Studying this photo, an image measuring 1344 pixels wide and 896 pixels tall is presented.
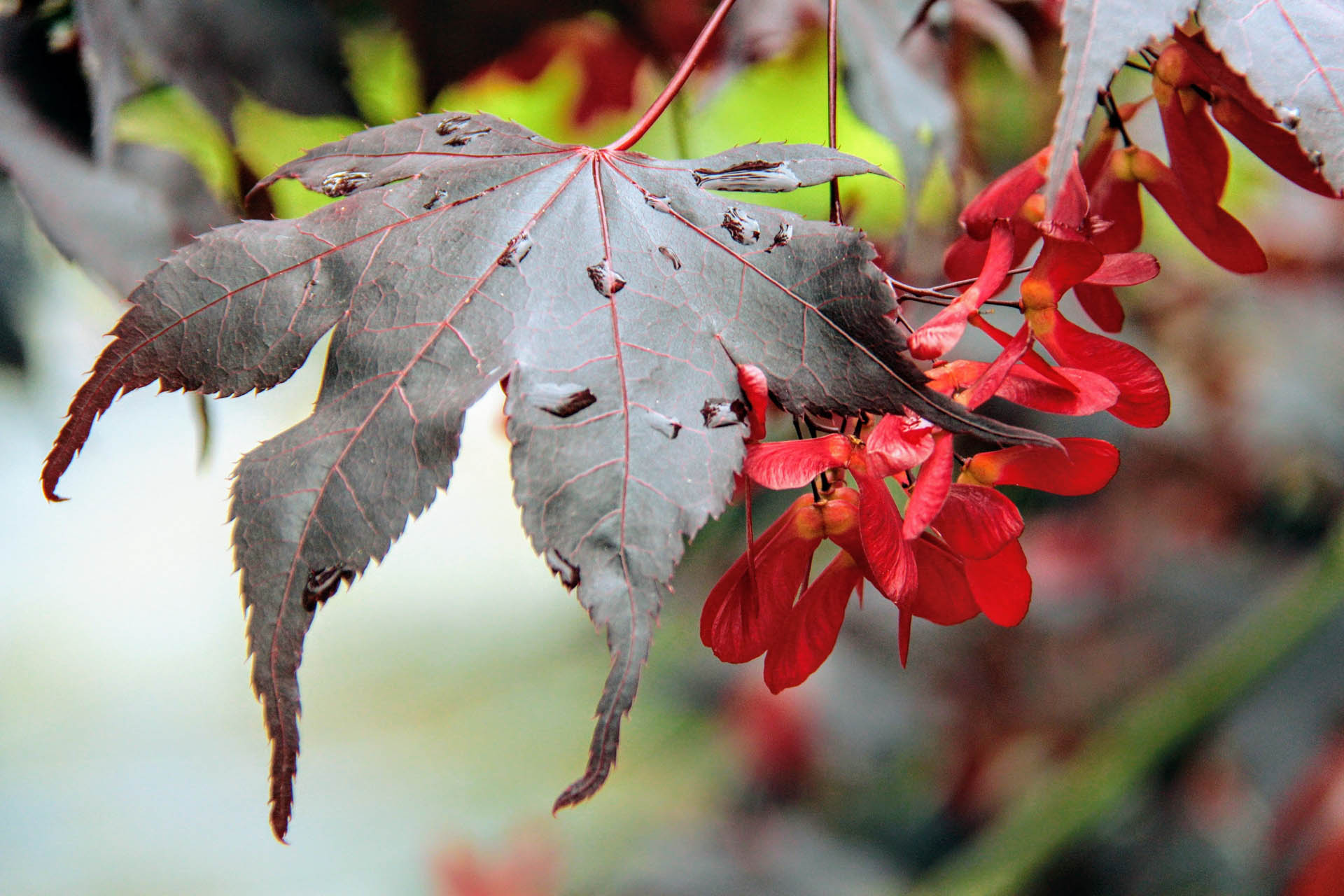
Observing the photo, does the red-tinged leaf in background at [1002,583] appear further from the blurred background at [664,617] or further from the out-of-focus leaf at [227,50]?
the out-of-focus leaf at [227,50]

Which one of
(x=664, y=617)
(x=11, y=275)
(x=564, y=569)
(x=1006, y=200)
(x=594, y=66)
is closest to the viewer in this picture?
(x=564, y=569)

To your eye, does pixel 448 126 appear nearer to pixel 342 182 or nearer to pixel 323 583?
pixel 342 182

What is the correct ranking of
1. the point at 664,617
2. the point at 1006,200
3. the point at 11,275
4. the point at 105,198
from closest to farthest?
the point at 1006,200, the point at 105,198, the point at 11,275, the point at 664,617

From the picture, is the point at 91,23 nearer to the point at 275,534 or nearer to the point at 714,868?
the point at 275,534

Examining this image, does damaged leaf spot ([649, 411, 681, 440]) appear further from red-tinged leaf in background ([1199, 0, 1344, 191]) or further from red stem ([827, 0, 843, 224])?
red-tinged leaf in background ([1199, 0, 1344, 191])

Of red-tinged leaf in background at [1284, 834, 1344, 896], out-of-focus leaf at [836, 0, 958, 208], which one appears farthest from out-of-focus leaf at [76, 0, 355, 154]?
Result: red-tinged leaf in background at [1284, 834, 1344, 896]

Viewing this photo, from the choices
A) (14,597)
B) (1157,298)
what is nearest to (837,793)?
(1157,298)

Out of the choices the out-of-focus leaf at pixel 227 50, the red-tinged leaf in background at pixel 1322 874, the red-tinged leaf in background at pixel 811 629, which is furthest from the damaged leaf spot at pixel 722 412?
the red-tinged leaf in background at pixel 1322 874

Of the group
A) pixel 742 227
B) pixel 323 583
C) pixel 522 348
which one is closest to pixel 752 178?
pixel 742 227
